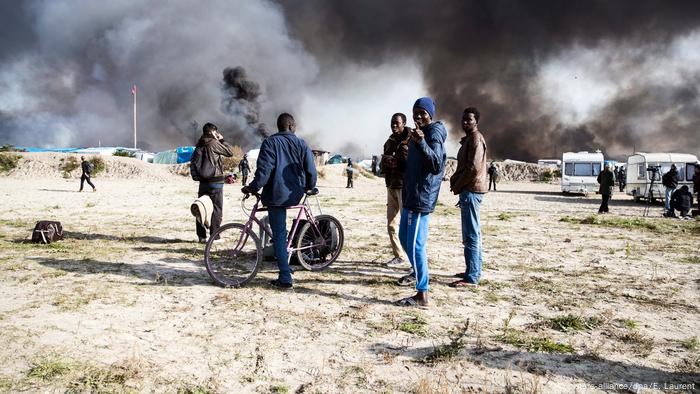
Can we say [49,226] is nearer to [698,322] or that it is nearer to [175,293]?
[175,293]

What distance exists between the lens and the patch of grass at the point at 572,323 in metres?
4.18

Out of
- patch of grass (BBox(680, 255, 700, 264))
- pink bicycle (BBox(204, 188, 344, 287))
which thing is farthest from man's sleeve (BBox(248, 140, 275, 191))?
patch of grass (BBox(680, 255, 700, 264))

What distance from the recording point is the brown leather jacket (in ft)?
17.7

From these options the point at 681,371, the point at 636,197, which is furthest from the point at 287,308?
the point at 636,197

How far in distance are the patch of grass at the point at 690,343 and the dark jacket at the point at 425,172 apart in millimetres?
2554

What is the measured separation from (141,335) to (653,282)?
653 cm

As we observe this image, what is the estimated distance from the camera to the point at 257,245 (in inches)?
216

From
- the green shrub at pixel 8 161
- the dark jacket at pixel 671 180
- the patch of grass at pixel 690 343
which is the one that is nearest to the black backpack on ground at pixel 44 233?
the patch of grass at pixel 690 343

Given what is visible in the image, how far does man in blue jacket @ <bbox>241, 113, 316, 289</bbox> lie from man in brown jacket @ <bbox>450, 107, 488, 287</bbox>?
1.94 meters

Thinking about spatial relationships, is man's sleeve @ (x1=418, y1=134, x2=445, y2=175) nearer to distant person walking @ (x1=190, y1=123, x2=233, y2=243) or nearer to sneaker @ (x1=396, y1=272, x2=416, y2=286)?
sneaker @ (x1=396, y1=272, x2=416, y2=286)

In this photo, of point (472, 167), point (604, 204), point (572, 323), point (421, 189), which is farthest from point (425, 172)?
point (604, 204)

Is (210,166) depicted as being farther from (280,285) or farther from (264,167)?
(280,285)

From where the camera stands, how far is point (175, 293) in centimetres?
515

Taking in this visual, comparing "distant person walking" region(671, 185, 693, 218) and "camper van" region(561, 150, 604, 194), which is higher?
"camper van" region(561, 150, 604, 194)
